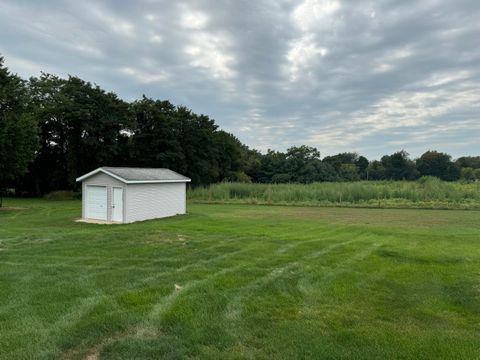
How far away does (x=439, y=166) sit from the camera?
51500mm

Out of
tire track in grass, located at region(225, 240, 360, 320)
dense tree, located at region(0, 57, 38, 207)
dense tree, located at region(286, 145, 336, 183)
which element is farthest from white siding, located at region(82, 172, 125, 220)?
dense tree, located at region(286, 145, 336, 183)

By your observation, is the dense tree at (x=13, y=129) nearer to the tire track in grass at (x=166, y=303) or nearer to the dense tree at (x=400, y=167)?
the tire track in grass at (x=166, y=303)

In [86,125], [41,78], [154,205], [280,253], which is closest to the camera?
[280,253]

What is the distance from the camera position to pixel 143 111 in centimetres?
3450

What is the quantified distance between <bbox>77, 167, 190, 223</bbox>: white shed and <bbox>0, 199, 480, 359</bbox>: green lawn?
19.9ft

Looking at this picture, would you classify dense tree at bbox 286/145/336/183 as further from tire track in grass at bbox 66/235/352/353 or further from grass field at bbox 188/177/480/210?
tire track in grass at bbox 66/235/352/353

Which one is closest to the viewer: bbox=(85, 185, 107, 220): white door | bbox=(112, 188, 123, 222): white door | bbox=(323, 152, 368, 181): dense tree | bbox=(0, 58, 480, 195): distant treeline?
bbox=(112, 188, 123, 222): white door

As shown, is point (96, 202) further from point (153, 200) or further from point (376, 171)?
point (376, 171)

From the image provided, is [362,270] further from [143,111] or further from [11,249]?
[143,111]

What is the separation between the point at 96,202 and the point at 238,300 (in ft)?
39.7

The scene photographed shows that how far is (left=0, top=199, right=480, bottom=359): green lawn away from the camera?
3.18 m

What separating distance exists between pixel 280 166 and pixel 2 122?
3735 cm

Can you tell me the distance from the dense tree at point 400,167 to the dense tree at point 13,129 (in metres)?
48.8

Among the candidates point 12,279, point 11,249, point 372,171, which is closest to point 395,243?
point 12,279
